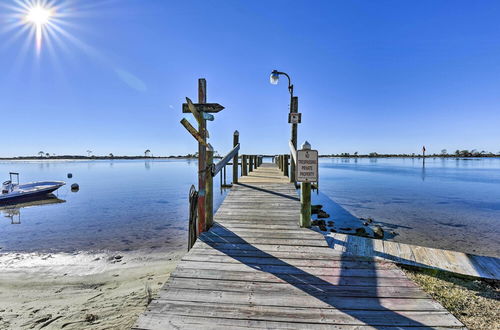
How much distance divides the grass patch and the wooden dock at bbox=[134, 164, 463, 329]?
0.75 m

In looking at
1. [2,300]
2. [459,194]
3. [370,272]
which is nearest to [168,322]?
[370,272]

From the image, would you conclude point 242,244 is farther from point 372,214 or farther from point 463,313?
point 372,214

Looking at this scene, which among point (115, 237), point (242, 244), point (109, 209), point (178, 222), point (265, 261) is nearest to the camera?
point (265, 261)

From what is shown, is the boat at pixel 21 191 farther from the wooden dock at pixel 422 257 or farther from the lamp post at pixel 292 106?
the wooden dock at pixel 422 257

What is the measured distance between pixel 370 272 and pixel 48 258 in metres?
9.47

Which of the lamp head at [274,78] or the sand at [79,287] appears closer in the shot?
the sand at [79,287]

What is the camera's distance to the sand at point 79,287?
3.91 metres

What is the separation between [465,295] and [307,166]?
288 centimetres

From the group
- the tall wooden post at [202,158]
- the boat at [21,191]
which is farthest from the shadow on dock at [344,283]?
the boat at [21,191]

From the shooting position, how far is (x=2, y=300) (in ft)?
15.9

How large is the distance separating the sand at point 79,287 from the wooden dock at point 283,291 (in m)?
1.88

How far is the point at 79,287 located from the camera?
545 centimetres

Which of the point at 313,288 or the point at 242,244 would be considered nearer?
the point at 313,288

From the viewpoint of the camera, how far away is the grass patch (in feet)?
8.72
